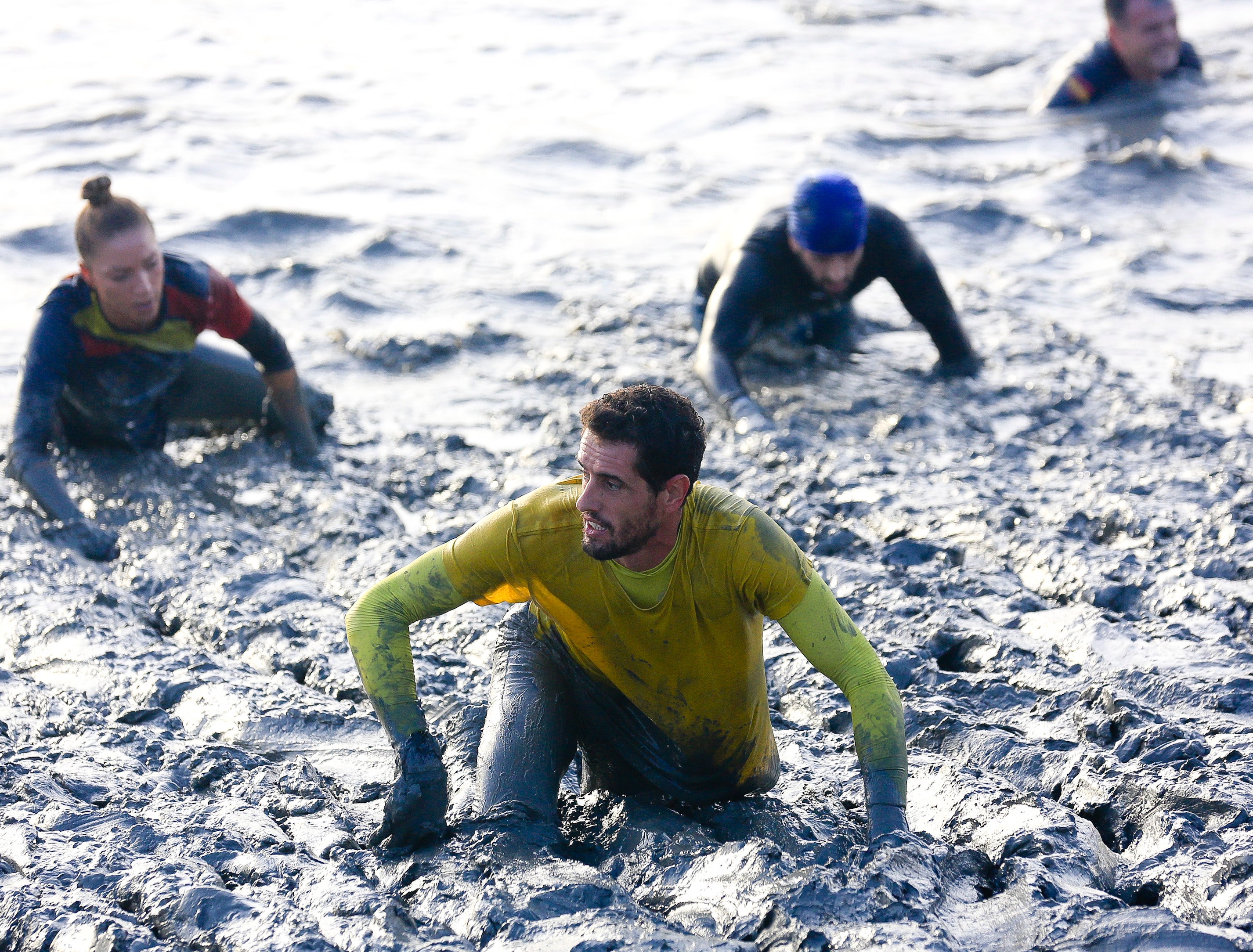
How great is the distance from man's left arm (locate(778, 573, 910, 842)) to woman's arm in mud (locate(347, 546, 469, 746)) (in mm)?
870

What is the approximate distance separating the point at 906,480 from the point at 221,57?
388 inches

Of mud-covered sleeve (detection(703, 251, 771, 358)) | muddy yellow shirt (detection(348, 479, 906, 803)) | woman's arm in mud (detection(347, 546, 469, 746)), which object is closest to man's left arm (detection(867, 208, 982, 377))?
mud-covered sleeve (detection(703, 251, 771, 358))

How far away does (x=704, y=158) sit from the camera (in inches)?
396

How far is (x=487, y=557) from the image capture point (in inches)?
126

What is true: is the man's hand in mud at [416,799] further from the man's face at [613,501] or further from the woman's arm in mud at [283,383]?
the woman's arm in mud at [283,383]

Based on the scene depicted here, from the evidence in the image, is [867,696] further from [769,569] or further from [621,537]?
[621,537]

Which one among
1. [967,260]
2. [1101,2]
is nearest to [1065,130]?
[967,260]

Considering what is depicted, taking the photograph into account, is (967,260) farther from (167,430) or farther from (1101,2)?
(1101,2)

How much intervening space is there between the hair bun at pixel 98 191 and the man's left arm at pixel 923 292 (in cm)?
335

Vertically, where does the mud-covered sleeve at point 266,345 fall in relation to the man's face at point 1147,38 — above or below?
below

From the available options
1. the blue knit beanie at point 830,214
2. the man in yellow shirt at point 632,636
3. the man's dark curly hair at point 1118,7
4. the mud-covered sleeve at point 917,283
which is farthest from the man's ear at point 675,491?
the man's dark curly hair at point 1118,7

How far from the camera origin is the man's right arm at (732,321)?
6102 millimetres

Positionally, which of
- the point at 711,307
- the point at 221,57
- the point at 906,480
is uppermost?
the point at 221,57

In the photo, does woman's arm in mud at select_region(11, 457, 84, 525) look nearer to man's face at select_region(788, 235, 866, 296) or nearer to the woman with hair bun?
the woman with hair bun
